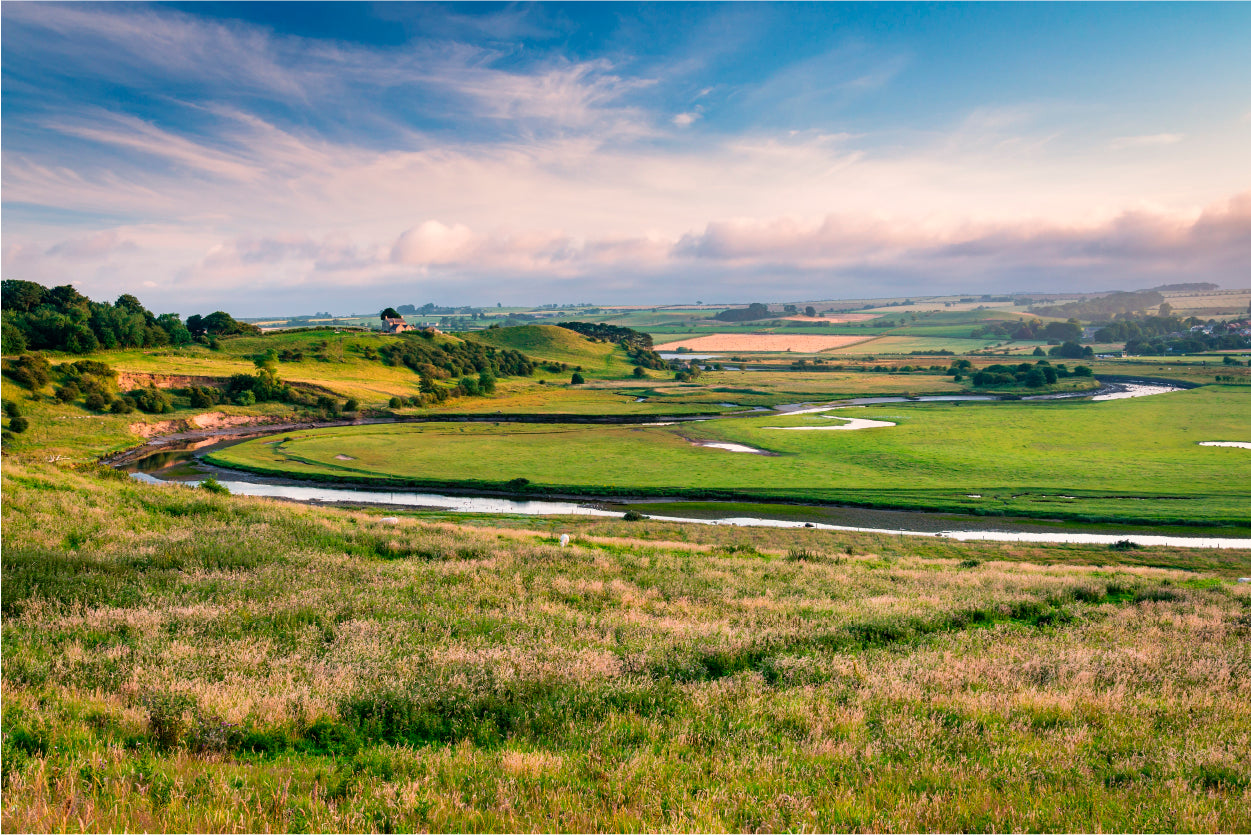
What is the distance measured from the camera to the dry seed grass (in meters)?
5.92

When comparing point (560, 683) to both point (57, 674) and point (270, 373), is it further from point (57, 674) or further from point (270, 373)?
point (270, 373)

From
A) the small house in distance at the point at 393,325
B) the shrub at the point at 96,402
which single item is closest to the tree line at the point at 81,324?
the shrub at the point at 96,402

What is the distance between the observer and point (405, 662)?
970 centimetres

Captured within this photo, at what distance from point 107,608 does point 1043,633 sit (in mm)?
19350

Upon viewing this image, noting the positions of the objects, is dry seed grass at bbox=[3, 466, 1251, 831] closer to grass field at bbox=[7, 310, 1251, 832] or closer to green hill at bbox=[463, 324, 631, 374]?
grass field at bbox=[7, 310, 1251, 832]

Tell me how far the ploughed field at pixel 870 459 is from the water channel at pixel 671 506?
6.33 feet

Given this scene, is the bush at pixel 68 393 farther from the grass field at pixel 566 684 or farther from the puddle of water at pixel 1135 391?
the puddle of water at pixel 1135 391

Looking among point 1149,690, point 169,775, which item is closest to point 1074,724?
point 1149,690

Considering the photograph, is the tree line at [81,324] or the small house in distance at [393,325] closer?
the tree line at [81,324]

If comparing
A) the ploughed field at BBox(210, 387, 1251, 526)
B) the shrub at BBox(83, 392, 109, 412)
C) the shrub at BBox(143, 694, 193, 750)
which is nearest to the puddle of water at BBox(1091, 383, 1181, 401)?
the ploughed field at BBox(210, 387, 1251, 526)

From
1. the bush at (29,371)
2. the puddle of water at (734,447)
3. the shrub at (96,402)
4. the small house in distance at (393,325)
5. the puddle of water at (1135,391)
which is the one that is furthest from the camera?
the small house in distance at (393,325)

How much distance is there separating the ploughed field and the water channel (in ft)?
6.33

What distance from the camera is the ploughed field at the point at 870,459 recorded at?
48000 millimetres

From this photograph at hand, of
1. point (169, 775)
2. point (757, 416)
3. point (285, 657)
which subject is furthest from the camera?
point (757, 416)
